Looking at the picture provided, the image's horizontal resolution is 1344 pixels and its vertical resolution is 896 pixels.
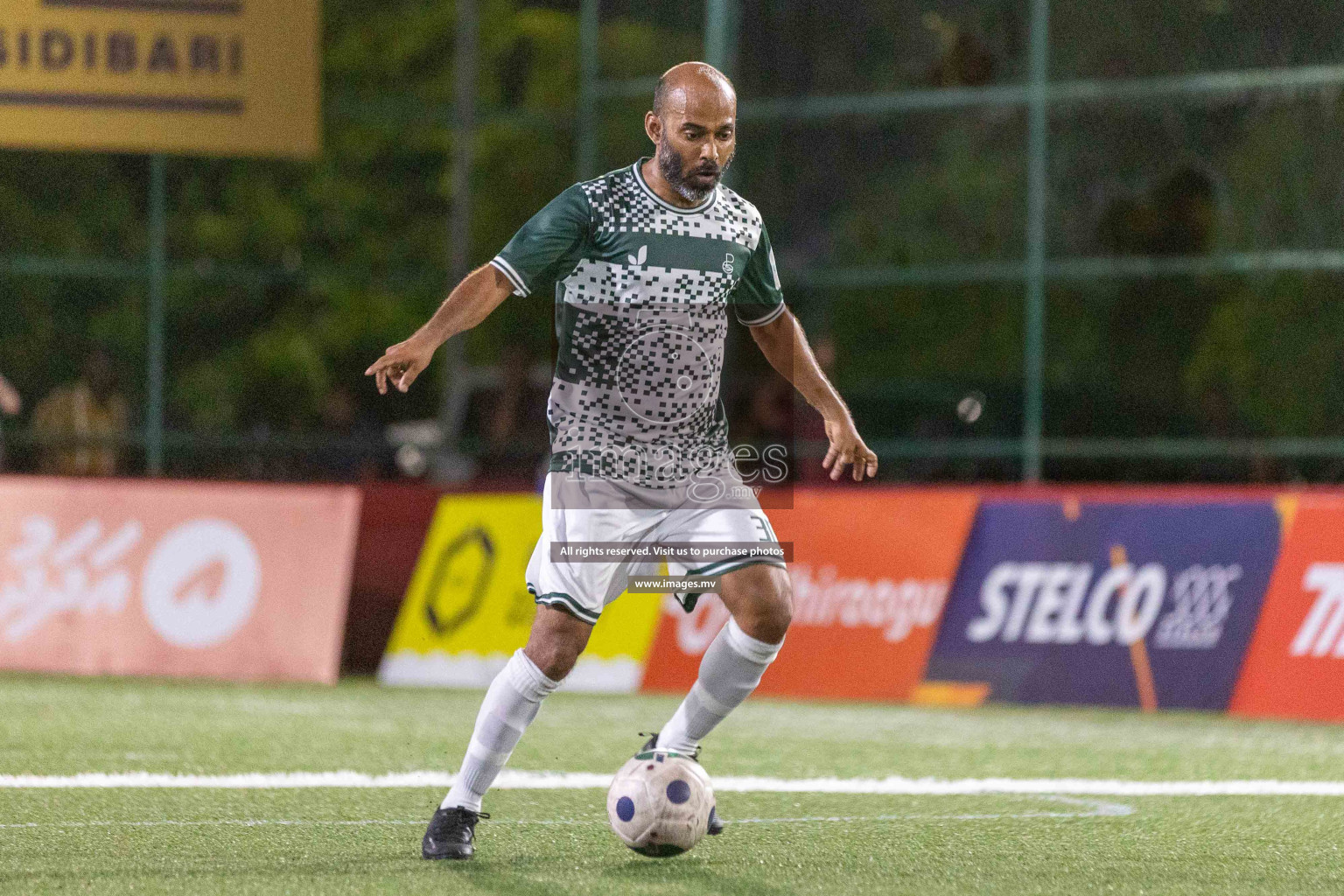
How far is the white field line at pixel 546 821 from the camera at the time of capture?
7.18 meters

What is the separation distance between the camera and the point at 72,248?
870 inches

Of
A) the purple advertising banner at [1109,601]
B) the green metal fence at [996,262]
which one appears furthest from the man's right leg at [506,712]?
the green metal fence at [996,262]

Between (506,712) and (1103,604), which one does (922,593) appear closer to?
(1103,604)

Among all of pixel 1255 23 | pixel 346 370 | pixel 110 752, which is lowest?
pixel 346 370

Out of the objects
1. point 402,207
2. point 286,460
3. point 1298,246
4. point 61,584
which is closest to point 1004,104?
point 1298,246

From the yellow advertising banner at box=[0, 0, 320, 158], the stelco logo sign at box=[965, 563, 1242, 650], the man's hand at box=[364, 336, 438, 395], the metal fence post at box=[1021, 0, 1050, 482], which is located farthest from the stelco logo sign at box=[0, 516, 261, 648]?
the man's hand at box=[364, 336, 438, 395]

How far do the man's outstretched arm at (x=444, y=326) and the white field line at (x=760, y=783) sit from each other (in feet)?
8.44

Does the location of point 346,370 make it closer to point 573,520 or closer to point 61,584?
point 61,584

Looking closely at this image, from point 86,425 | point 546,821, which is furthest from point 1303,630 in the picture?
point 86,425

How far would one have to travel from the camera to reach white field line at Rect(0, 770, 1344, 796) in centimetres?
831

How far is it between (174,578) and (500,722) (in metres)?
7.33

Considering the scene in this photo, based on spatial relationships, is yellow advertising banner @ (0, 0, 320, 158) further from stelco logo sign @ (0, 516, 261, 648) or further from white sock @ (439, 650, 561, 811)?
white sock @ (439, 650, 561, 811)

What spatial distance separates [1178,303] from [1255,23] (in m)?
2.22

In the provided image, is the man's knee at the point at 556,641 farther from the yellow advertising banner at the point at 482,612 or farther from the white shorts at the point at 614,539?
the yellow advertising banner at the point at 482,612
